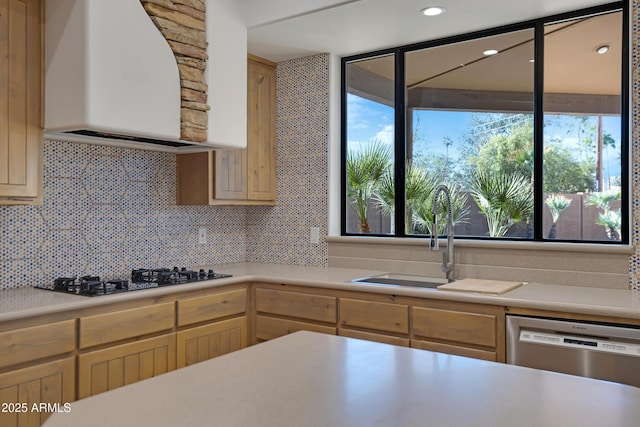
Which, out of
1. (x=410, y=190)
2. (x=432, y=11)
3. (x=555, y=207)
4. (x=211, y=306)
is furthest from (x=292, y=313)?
(x=432, y=11)

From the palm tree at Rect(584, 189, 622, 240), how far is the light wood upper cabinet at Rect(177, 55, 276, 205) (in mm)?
2164

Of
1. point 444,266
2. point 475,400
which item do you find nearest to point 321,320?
point 444,266

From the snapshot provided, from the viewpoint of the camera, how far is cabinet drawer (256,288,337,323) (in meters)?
2.97

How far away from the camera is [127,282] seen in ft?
9.04

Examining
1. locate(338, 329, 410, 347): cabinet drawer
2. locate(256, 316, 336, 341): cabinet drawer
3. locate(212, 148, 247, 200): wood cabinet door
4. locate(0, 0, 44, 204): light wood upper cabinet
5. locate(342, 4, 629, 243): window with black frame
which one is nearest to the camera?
locate(0, 0, 44, 204): light wood upper cabinet

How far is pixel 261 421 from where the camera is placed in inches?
36.7

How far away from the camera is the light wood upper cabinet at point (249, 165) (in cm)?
347

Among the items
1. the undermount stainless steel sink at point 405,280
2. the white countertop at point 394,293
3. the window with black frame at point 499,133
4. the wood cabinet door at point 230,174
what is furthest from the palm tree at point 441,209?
the wood cabinet door at point 230,174

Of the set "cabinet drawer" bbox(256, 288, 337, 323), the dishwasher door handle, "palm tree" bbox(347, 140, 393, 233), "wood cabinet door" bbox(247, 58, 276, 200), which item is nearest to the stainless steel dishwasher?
the dishwasher door handle

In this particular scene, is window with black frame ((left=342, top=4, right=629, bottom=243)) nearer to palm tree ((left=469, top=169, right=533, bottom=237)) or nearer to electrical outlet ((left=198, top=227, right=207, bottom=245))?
palm tree ((left=469, top=169, right=533, bottom=237))

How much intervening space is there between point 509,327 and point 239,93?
203cm

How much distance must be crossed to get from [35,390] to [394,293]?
170 centimetres

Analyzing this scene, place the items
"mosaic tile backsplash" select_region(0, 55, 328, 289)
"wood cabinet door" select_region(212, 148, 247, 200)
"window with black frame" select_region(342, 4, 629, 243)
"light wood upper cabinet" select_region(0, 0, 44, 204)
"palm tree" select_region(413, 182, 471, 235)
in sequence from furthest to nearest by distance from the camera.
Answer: "wood cabinet door" select_region(212, 148, 247, 200), "palm tree" select_region(413, 182, 471, 235), "window with black frame" select_region(342, 4, 629, 243), "mosaic tile backsplash" select_region(0, 55, 328, 289), "light wood upper cabinet" select_region(0, 0, 44, 204)

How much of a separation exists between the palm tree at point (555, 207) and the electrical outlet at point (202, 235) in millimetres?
2318
